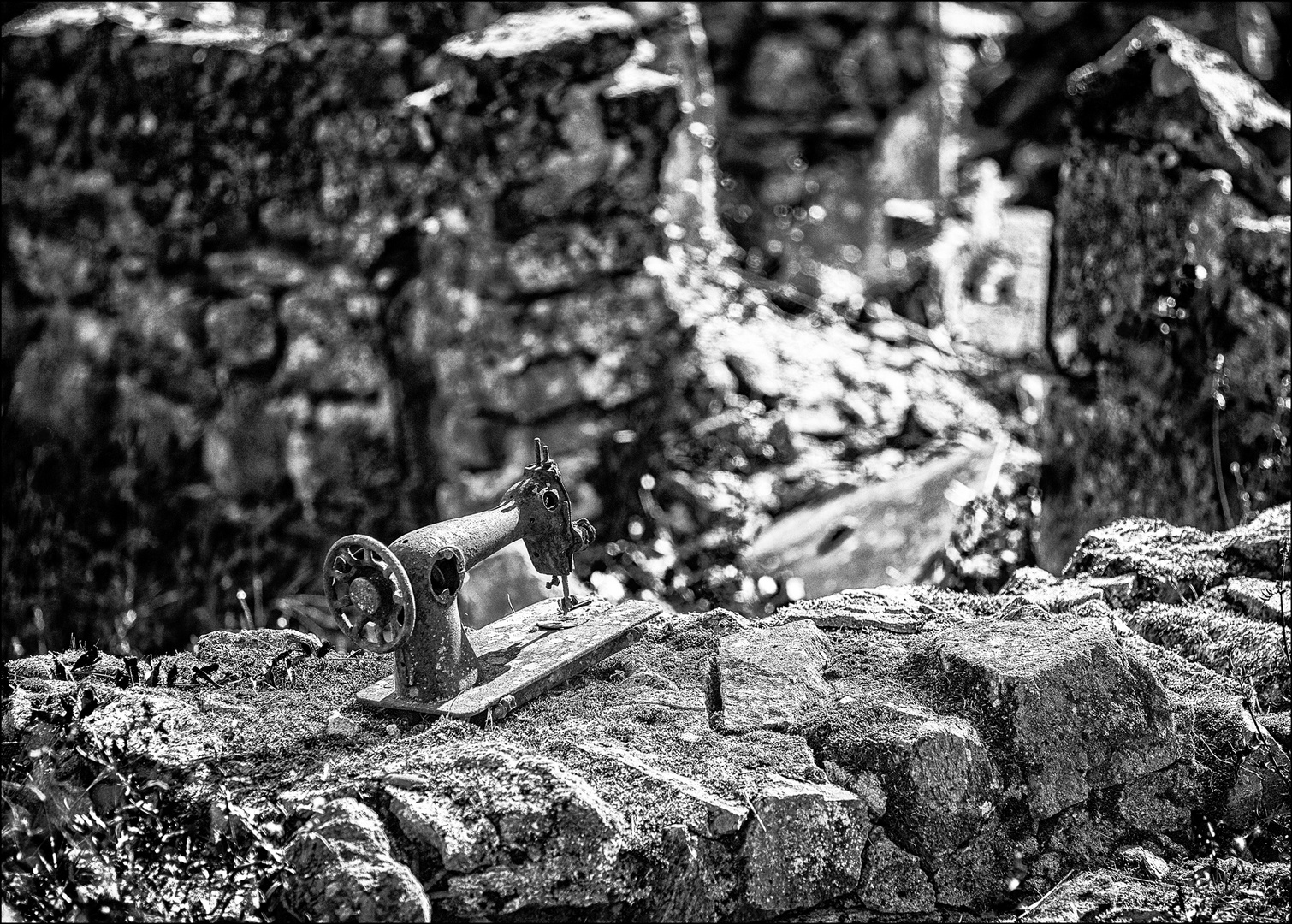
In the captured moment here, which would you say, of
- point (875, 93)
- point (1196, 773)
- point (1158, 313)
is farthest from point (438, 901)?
point (875, 93)

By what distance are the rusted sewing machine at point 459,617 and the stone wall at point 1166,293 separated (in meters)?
2.21

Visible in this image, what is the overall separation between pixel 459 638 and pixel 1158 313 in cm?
278

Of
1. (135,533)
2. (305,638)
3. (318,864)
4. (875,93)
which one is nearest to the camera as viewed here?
(318,864)

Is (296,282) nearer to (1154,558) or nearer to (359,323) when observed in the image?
(359,323)

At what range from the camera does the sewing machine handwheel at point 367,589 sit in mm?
2203

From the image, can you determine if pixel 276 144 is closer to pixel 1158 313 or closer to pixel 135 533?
pixel 135 533

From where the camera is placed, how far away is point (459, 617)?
96.2 inches

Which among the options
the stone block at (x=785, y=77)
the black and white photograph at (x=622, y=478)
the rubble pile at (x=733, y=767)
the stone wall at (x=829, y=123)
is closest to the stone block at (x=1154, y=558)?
the black and white photograph at (x=622, y=478)

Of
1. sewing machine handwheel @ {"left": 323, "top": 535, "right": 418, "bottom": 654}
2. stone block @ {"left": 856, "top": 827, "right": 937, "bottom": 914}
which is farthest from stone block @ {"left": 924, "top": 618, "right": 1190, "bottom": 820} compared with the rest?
sewing machine handwheel @ {"left": 323, "top": 535, "right": 418, "bottom": 654}

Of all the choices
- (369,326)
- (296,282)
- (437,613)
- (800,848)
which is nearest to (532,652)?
(437,613)

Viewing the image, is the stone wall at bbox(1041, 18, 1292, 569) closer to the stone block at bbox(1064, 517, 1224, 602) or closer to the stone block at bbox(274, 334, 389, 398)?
the stone block at bbox(1064, 517, 1224, 602)

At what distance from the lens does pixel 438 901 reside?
198 centimetres

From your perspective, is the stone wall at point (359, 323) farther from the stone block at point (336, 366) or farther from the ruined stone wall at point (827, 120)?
the ruined stone wall at point (827, 120)

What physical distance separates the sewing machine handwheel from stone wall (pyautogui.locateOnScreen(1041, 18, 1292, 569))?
2.67 m
